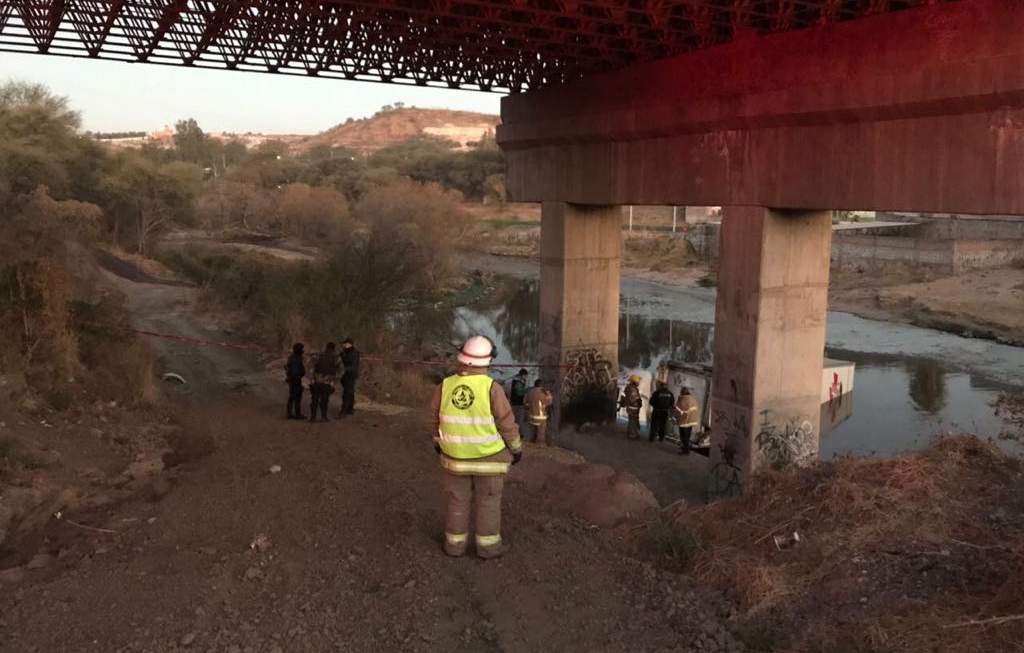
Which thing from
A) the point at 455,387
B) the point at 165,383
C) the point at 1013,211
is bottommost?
the point at 165,383

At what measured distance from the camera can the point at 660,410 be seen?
1666cm

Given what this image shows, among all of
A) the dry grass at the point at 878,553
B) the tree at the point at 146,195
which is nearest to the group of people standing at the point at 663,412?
the dry grass at the point at 878,553

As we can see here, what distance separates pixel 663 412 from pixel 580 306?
366cm

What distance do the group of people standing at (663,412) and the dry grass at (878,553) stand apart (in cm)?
703

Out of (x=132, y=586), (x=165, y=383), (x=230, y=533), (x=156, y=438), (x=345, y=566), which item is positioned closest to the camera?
(x=132, y=586)

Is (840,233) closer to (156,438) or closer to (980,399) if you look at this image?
(980,399)

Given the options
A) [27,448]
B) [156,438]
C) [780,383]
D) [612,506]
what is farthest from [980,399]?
[27,448]

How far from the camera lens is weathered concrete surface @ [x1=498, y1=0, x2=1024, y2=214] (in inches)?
385

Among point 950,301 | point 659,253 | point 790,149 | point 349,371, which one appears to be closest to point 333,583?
point 349,371

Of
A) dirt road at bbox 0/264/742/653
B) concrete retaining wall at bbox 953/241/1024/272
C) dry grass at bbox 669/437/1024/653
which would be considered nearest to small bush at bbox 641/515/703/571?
dry grass at bbox 669/437/1024/653

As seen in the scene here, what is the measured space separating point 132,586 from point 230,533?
1.25 meters

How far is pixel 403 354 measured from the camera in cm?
2361

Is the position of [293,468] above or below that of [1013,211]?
below

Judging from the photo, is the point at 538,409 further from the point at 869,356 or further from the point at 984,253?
the point at 984,253
